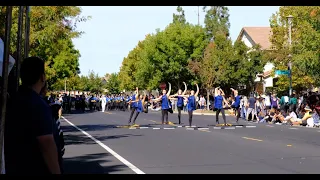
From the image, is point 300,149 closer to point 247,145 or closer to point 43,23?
point 247,145

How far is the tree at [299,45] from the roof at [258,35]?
33.4 m

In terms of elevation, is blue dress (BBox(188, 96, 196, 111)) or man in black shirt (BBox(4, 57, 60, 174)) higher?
blue dress (BBox(188, 96, 196, 111))

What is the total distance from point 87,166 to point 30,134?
7188 mm

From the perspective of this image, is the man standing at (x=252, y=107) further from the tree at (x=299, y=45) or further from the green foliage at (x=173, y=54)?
the green foliage at (x=173, y=54)

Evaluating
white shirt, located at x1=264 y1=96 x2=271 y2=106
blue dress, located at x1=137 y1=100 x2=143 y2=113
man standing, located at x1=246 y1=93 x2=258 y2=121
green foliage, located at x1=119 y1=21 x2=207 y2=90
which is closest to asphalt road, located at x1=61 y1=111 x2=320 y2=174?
blue dress, located at x1=137 y1=100 x2=143 y2=113

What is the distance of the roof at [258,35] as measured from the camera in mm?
86312

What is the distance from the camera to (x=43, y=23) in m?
22.9

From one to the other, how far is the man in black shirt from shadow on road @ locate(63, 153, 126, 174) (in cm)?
612

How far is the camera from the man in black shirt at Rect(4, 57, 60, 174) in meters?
4.19

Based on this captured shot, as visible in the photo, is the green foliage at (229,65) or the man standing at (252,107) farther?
the green foliage at (229,65)

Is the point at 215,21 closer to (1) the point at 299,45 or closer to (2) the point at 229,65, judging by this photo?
(2) the point at 229,65

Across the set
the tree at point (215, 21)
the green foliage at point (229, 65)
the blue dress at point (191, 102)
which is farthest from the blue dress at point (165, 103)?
the tree at point (215, 21)

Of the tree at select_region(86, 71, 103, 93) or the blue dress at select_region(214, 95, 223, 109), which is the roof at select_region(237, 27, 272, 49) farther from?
the blue dress at select_region(214, 95, 223, 109)
